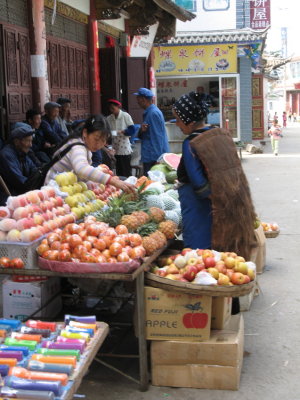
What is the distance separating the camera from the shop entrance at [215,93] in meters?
20.7

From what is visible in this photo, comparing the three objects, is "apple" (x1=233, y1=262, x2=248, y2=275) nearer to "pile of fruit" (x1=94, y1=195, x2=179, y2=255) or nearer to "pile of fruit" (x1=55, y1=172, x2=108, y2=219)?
"pile of fruit" (x1=94, y1=195, x2=179, y2=255)

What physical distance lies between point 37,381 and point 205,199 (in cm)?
219

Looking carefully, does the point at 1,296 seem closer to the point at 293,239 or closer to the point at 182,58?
the point at 293,239

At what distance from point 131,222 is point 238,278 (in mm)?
1042

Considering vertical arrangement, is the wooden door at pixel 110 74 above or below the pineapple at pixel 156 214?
above

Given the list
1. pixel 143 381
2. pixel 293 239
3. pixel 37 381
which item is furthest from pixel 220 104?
pixel 37 381

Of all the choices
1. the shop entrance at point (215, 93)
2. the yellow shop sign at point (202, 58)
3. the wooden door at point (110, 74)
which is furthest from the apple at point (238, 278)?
the yellow shop sign at point (202, 58)

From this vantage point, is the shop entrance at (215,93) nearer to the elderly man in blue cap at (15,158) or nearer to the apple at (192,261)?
the elderly man in blue cap at (15,158)

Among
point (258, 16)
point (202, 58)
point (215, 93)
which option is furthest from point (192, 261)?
point (258, 16)

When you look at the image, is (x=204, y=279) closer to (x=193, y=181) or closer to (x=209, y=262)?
(x=209, y=262)

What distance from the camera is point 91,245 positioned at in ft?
13.2

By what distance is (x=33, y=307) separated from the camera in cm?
424

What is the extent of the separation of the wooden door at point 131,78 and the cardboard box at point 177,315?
926cm

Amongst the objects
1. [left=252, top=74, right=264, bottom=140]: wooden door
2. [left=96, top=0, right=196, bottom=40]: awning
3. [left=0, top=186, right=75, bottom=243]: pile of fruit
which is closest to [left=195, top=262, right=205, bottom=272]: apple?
[left=0, top=186, right=75, bottom=243]: pile of fruit
